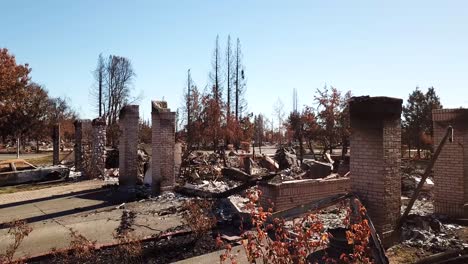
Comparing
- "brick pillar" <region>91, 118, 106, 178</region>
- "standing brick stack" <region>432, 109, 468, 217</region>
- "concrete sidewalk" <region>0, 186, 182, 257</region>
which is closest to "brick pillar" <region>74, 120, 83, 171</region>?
"brick pillar" <region>91, 118, 106, 178</region>

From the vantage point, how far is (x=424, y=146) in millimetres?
31938

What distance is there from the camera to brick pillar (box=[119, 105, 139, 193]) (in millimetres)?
15617

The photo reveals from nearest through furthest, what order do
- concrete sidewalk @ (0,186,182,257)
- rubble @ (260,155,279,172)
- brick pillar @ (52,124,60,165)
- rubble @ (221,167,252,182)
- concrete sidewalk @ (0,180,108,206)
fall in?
concrete sidewalk @ (0,186,182,257) < concrete sidewalk @ (0,180,108,206) < rubble @ (221,167,252,182) < rubble @ (260,155,279,172) < brick pillar @ (52,124,60,165)

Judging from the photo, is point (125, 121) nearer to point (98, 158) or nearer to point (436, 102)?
point (98, 158)

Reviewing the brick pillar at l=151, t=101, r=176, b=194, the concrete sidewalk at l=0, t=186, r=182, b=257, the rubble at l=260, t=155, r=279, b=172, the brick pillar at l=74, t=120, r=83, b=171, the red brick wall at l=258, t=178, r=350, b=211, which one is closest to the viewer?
the concrete sidewalk at l=0, t=186, r=182, b=257

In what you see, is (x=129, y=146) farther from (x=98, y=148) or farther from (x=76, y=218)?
(x=76, y=218)

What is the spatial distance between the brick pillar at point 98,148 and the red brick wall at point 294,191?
12.3 metres

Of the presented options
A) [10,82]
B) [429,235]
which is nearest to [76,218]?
[429,235]

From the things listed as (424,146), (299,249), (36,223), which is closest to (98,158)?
(36,223)

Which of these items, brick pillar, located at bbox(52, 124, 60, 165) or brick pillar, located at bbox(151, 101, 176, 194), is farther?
brick pillar, located at bbox(52, 124, 60, 165)

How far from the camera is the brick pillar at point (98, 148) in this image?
65.0 ft

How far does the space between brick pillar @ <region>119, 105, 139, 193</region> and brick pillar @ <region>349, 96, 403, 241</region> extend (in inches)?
410

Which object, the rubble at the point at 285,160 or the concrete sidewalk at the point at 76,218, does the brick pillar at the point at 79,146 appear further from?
the rubble at the point at 285,160

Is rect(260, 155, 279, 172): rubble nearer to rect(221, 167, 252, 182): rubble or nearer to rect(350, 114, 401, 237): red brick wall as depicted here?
rect(221, 167, 252, 182): rubble
